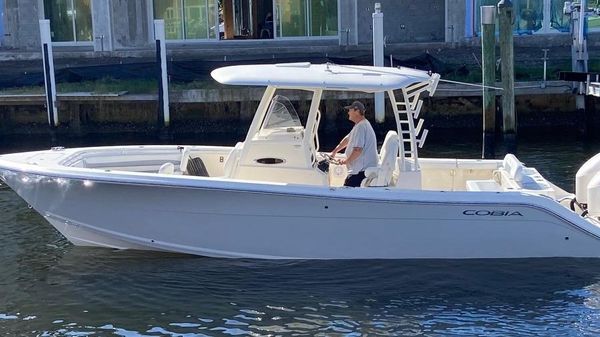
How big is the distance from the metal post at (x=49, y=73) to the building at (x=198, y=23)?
7.60 m

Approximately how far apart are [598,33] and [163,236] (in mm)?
17937

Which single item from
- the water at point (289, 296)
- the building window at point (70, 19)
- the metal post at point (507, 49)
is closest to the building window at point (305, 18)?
the building window at point (70, 19)

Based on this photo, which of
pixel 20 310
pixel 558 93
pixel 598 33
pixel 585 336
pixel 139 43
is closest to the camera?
pixel 585 336

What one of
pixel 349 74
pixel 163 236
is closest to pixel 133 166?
pixel 163 236

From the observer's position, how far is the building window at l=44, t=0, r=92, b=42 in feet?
88.0

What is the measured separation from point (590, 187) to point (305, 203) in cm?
292

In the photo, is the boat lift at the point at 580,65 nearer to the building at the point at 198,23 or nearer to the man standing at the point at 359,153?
the building at the point at 198,23

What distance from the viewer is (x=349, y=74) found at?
9.77 meters

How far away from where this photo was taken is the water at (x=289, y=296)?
8336mm

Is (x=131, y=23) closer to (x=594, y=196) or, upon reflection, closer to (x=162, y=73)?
(x=162, y=73)

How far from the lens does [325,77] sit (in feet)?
31.8

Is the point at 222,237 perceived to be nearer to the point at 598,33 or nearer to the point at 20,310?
the point at 20,310

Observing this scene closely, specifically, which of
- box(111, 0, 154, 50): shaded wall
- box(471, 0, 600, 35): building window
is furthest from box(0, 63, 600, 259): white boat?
box(111, 0, 154, 50): shaded wall

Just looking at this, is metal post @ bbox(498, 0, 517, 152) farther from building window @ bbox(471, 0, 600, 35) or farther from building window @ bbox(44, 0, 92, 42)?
building window @ bbox(44, 0, 92, 42)
